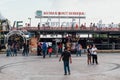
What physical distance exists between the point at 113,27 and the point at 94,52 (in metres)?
32.1

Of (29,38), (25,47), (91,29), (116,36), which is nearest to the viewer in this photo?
(25,47)

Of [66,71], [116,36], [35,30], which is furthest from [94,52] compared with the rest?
[116,36]

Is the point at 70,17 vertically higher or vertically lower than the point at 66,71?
higher

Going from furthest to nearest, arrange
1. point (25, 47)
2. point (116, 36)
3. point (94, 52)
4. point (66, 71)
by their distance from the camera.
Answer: point (116, 36), point (25, 47), point (94, 52), point (66, 71)

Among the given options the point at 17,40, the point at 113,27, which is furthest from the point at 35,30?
the point at 113,27

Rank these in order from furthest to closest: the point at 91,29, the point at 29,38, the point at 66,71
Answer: the point at 91,29, the point at 29,38, the point at 66,71

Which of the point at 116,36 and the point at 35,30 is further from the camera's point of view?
the point at 116,36

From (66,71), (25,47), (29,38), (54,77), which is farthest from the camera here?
(29,38)

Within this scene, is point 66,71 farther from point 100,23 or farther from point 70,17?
point 70,17

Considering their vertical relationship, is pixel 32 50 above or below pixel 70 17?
below

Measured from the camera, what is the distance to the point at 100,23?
62.2m

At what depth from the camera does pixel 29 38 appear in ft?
183

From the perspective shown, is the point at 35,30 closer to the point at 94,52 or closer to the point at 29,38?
the point at 29,38

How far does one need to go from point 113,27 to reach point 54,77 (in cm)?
4178
